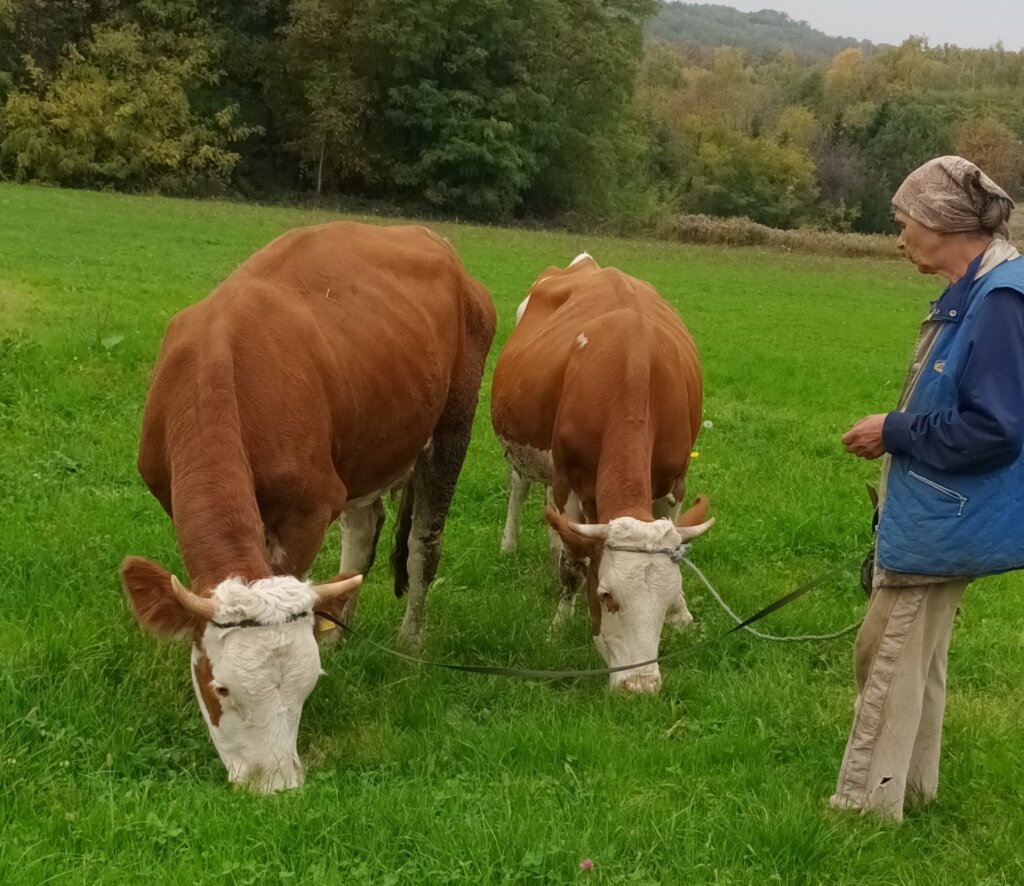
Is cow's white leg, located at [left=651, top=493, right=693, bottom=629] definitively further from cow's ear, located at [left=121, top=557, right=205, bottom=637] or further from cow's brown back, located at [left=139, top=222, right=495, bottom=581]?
cow's ear, located at [left=121, top=557, right=205, bottom=637]

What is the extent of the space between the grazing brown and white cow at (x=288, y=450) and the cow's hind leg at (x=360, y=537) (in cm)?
1

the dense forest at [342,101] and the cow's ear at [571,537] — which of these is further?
the dense forest at [342,101]

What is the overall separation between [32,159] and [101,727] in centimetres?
4348

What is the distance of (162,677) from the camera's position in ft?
15.8

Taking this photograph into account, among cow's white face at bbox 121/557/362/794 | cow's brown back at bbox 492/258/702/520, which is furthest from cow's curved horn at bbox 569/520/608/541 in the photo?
cow's white face at bbox 121/557/362/794

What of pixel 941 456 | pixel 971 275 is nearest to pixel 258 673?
pixel 941 456

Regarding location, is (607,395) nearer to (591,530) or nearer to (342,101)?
(591,530)

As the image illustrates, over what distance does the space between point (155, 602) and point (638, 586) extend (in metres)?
2.30

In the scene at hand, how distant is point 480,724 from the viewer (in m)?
5.06

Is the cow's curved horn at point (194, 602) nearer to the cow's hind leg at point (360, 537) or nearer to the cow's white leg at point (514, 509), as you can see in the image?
the cow's hind leg at point (360, 537)

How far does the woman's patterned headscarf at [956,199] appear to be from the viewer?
144 inches

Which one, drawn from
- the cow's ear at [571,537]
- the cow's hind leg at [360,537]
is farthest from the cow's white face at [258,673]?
the cow's hind leg at [360,537]

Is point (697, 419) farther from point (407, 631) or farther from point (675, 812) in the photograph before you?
point (675, 812)

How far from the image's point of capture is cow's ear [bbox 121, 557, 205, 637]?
3.98m
